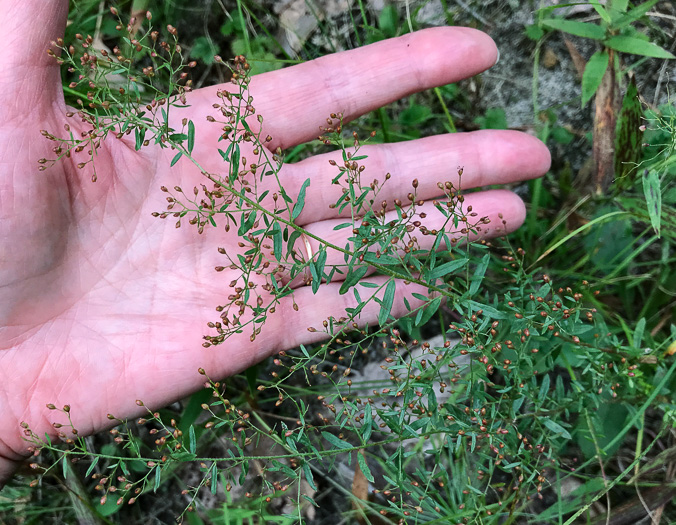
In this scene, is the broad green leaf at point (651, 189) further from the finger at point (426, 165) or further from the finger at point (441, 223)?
the finger at point (426, 165)

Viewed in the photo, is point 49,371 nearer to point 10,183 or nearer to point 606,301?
point 10,183

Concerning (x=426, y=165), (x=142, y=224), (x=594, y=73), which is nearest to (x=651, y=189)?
(x=594, y=73)

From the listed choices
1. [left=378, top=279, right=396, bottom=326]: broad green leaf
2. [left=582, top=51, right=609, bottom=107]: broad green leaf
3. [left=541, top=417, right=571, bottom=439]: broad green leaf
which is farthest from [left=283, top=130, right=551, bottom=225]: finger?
[left=541, top=417, right=571, bottom=439]: broad green leaf

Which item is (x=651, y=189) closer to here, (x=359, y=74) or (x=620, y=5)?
(x=620, y=5)

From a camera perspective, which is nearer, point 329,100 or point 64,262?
point 64,262

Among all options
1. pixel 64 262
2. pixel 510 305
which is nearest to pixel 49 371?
pixel 64 262

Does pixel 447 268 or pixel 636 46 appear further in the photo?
pixel 636 46

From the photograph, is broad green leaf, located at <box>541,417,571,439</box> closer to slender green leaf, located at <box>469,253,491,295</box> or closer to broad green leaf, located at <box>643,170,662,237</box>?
slender green leaf, located at <box>469,253,491,295</box>

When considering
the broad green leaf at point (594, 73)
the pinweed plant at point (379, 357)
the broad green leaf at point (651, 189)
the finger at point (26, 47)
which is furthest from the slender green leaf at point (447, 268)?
the finger at point (26, 47)
